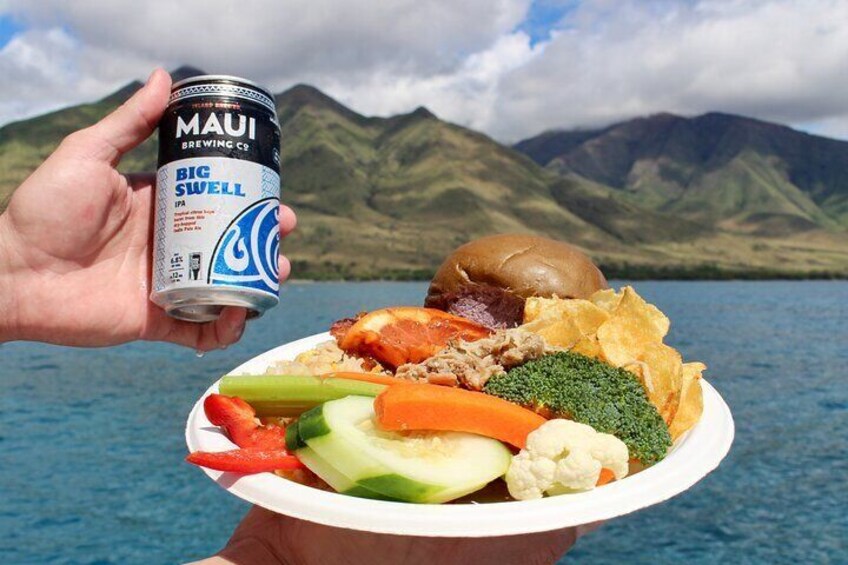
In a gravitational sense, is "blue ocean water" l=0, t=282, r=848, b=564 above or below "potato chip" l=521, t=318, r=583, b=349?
below

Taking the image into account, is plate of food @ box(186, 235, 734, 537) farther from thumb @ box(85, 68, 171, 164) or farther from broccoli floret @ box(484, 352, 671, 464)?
thumb @ box(85, 68, 171, 164)

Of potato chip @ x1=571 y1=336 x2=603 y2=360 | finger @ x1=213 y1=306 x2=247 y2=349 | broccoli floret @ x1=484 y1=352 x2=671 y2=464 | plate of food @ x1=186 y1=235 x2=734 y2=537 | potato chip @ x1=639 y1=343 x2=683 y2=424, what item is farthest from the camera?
finger @ x1=213 y1=306 x2=247 y2=349

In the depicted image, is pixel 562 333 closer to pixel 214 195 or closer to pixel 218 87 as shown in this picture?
pixel 214 195

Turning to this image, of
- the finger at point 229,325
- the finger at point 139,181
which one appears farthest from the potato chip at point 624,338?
the finger at point 139,181

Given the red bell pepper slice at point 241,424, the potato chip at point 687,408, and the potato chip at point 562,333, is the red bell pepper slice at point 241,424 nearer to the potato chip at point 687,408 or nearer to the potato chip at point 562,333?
the potato chip at point 562,333

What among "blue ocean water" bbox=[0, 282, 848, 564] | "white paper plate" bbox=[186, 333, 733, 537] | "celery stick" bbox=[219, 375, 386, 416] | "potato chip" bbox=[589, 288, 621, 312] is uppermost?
"potato chip" bbox=[589, 288, 621, 312]

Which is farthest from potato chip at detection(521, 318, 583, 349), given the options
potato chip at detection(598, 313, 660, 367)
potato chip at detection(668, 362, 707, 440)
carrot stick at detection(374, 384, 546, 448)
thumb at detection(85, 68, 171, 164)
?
thumb at detection(85, 68, 171, 164)

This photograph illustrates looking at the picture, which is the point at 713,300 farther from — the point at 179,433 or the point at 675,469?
the point at 675,469

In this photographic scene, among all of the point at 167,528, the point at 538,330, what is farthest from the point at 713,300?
the point at 538,330
